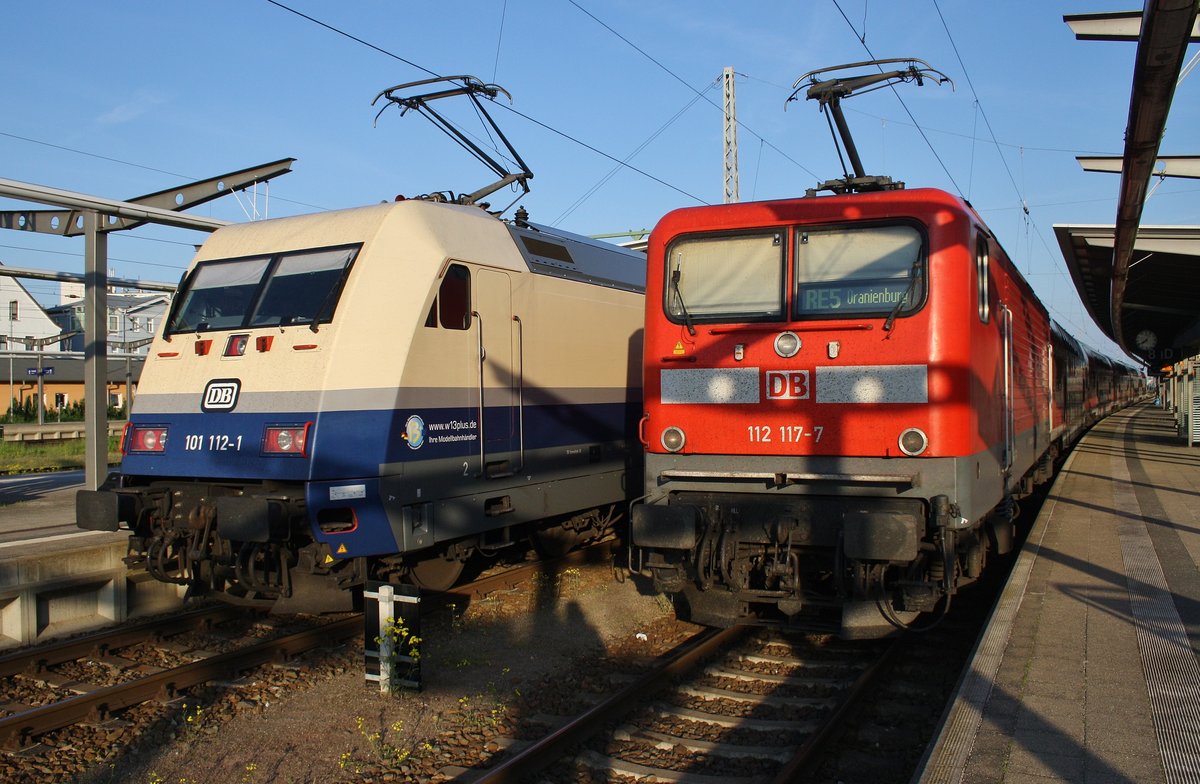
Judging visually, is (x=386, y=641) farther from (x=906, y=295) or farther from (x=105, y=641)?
(x=906, y=295)

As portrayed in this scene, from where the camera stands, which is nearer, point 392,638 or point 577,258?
point 392,638

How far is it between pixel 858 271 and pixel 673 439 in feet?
5.97

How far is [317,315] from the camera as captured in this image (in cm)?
713

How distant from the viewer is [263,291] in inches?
304

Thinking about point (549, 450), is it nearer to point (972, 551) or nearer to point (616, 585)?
point (616, 585)

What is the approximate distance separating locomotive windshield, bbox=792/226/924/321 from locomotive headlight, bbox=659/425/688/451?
1.23m

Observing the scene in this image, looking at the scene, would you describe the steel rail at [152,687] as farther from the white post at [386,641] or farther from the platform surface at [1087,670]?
the platform surface at [1087,670]

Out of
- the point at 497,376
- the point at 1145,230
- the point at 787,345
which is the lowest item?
the point at 497,376

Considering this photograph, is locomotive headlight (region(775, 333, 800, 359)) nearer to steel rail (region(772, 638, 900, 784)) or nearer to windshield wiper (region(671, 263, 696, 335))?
windshield wiper (region(671, 263, 696, 335))

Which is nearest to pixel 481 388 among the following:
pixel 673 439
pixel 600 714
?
pixel 673 439

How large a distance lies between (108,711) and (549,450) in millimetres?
4337

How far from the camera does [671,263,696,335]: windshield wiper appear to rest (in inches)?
276

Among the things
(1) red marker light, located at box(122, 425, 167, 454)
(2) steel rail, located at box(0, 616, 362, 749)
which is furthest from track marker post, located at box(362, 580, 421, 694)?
(1) red marker light, located at box(122, 425, 167, 454)

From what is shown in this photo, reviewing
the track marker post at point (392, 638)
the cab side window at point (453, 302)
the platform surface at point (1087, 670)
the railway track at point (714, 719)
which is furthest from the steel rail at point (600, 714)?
the cab side window at point (453, 302)
